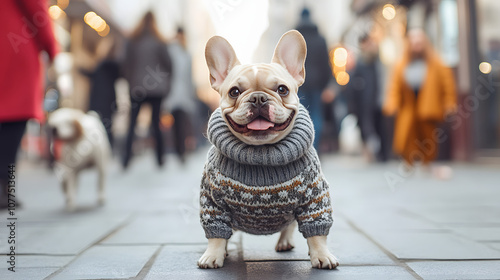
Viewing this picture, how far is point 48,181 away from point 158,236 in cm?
416

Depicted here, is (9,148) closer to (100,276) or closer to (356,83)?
(100,276)

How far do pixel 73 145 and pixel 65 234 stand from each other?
46.2 inches

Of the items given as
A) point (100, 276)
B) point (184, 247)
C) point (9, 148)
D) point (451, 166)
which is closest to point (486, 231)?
point (184, 247)

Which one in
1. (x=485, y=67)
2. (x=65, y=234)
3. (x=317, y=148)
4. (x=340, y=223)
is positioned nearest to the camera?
(x=65, y=234)

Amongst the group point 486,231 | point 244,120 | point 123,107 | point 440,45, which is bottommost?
point 486,231

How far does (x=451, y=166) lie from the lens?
7629 millimetres

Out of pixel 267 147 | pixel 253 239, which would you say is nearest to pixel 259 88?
pixel 267 147

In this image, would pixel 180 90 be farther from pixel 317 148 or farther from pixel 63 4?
pixel 63 4

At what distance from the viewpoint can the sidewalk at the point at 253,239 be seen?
193 centimetres

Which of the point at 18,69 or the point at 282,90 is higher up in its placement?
the point at 18,69

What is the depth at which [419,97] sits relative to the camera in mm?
6039

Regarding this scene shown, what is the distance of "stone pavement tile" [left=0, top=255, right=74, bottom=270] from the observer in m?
2.08

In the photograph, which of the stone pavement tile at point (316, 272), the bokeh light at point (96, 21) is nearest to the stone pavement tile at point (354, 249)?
the stone pavement tile at point (316, 272)

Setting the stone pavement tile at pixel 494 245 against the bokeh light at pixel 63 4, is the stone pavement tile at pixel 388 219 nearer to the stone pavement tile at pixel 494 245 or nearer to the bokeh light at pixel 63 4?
the stone pavement tile at pixel 494 245
